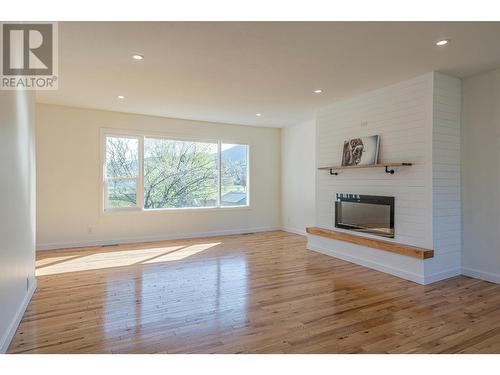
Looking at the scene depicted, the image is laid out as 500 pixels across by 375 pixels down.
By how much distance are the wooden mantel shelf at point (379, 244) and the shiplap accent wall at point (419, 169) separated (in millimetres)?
101

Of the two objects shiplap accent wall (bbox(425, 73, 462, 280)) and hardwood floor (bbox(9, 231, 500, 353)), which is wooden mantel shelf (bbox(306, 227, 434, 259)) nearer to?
shiplap accent wall (bbox(425, 73, 462, 280))

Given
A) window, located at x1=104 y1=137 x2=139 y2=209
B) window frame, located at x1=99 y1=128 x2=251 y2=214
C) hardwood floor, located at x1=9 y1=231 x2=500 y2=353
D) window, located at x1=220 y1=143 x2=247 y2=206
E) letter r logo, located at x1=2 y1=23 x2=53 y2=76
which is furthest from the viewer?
window, located at x1=220 y1=143 x2=247 y2=206

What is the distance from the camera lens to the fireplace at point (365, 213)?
166 inches

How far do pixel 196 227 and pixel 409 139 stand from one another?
4.52m

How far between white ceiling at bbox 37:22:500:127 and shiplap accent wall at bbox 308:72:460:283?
0.82 ft

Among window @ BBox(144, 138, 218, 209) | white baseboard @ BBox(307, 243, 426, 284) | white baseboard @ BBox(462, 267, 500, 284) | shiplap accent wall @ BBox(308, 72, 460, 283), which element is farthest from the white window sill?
white baseboard @ BBox(462, 267, 500, 284)

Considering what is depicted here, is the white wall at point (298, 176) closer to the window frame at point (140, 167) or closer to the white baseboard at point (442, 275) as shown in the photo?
the window frame at point (140, 167)

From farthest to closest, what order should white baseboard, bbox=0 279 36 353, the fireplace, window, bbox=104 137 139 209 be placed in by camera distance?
window, bbox=104 137 139 209
the fireplace
white baseboard, bbox=0 279 36 353

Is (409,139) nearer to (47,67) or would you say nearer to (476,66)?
(476,66)

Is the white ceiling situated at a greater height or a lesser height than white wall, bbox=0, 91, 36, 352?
greater

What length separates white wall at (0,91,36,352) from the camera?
223 centimetres

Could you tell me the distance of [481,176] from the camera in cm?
378

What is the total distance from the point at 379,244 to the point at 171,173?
14.3ft

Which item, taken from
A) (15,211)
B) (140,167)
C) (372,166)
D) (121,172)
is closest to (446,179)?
(372,166)
